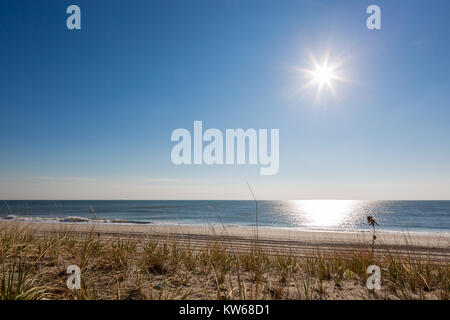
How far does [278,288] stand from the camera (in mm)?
2570

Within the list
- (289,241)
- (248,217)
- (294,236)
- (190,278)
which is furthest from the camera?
(248,217)

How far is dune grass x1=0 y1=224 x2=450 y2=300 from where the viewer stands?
8.06 ft

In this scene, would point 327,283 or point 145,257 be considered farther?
point 145,257

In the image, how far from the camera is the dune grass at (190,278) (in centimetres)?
246

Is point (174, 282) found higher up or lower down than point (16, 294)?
lower down

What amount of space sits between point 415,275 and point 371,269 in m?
0.51

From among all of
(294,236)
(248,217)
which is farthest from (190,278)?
(248,217)

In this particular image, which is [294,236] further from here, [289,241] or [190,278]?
[190,278]

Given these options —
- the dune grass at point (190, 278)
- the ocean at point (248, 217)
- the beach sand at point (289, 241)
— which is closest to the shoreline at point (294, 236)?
the beach sand at point (289, 241)

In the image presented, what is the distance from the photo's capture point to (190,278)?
3.05m
